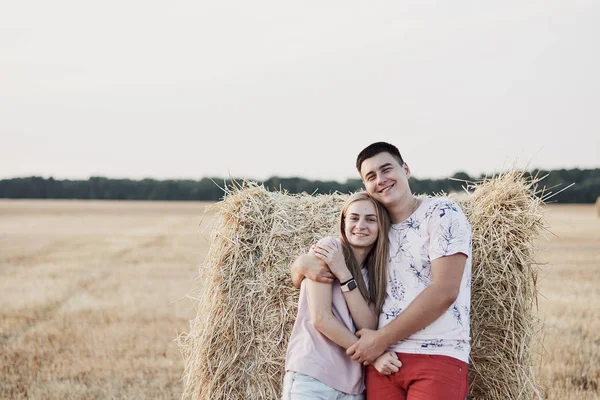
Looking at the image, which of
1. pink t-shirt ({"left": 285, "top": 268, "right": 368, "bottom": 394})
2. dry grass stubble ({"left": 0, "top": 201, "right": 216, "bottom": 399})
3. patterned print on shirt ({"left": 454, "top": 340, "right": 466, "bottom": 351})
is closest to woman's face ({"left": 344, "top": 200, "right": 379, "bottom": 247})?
pink t-shirt ({"left": 285, "top": 268, "right": 368, "bottom": 394})

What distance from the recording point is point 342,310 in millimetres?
3498

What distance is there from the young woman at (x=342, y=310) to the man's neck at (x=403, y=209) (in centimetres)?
8

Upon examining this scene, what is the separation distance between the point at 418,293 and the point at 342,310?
44 centimetres

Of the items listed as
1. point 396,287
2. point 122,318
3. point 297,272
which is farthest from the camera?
point 122,318

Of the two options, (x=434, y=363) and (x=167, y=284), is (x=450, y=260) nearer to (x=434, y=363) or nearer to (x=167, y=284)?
(x=434, y=363)

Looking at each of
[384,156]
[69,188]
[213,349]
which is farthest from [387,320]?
[69,188]

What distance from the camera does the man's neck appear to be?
→ 3549mm

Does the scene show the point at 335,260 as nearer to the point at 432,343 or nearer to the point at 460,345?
the point at 432,343

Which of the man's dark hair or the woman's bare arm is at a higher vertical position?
the man's dark hair

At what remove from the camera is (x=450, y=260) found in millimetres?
Answer: 3262

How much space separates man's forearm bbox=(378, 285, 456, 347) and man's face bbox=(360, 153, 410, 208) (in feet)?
1.86

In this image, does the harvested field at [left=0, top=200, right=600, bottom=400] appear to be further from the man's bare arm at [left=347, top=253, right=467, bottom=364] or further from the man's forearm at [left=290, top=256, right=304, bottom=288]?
the man's bare arm at [left=347, top=253, right=467, bottom=364]

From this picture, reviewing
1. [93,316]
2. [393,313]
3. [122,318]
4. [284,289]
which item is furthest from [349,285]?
[93,316]

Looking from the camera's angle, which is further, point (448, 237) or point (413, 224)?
point (413, 224)
